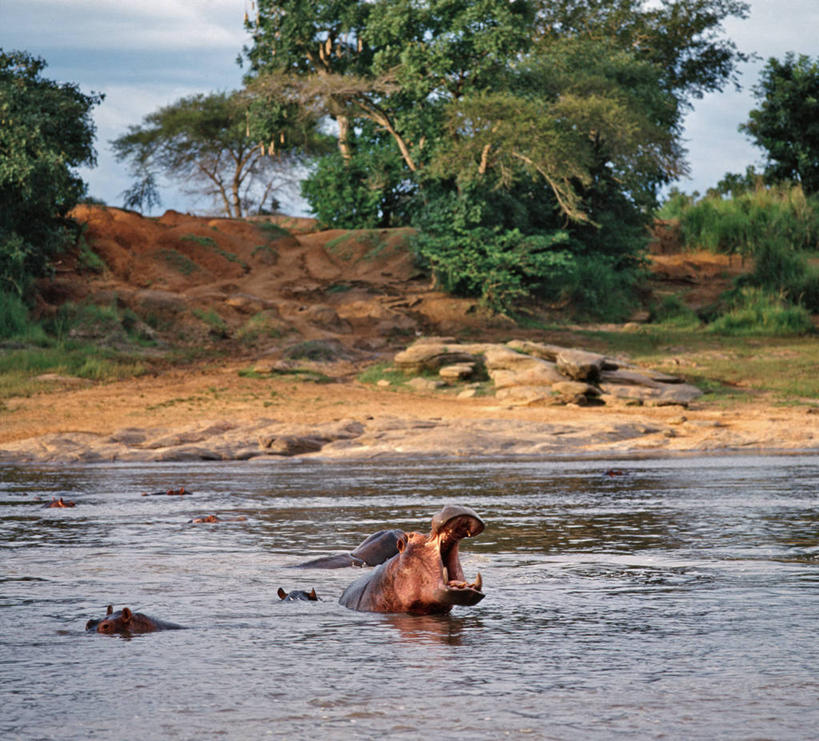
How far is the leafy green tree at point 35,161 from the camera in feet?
81.1

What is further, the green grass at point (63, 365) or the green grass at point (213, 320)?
the green grass at point (213, 320)

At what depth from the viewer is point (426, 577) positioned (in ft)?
18.1

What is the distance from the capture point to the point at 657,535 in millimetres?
8555

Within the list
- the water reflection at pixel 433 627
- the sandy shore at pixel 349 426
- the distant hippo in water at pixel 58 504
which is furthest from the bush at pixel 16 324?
the water reflection at pixel 433 627

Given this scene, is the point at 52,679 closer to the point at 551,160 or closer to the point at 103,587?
the point at 103,587

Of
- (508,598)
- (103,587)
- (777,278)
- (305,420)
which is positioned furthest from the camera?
(777,278)

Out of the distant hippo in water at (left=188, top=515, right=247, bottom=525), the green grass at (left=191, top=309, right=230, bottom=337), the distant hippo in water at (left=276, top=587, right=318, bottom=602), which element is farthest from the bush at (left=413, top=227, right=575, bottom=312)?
the distant hippo in water at (left=276, top=587, right=318, bottom=602)

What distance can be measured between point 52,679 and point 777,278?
93.7ft

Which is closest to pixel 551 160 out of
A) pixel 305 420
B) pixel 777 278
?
pixel 777 278

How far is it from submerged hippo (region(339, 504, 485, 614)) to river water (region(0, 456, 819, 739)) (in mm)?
115

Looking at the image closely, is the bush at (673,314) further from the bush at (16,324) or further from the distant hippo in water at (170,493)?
the distant hippo in water at (170,493)

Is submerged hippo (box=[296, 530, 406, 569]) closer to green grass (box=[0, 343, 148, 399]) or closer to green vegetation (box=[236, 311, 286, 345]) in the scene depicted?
green grass (box=[0, 343, 148, 399])

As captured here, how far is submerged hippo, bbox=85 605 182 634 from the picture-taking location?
5387 mm

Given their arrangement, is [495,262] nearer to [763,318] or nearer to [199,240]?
[763,318]
